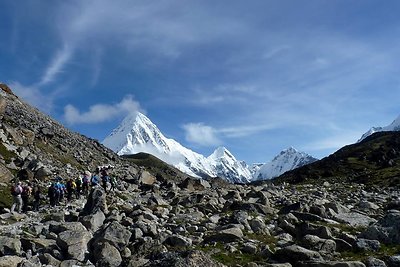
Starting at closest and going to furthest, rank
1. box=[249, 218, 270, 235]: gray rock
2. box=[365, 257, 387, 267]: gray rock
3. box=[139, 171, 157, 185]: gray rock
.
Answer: box=[365, 257, 387, 267]: gray rock
box=[249, 218, 270, 235]: gray rock
box=[139, 171, 157, 185]: gray rock

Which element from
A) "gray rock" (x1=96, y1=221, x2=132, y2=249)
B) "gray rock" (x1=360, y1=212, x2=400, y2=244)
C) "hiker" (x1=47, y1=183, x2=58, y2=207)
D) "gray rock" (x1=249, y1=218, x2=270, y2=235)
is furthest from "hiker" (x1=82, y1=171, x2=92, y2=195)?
"gray rock" (x1=360, y1=212, x2=400, y2=244)

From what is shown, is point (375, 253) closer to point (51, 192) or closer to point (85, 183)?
point (51, 192)

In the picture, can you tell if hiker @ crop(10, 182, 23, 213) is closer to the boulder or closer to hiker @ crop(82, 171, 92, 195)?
A: the boulder

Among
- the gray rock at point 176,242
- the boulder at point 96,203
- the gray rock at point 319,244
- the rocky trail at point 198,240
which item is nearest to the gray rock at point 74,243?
the rocky trail at point 198,240

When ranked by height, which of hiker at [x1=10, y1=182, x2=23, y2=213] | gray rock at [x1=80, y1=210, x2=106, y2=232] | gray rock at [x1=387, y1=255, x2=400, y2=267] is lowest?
gray rock at [x1=387, y1=255, x2=400, y2=267]

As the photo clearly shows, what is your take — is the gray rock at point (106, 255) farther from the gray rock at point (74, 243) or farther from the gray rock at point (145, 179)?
the gray rock at point (145, 179)

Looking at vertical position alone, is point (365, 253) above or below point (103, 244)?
below

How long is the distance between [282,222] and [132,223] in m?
9.22

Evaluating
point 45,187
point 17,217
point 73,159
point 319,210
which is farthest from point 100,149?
point 319,210

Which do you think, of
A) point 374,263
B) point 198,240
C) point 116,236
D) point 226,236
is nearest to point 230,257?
point 226,236

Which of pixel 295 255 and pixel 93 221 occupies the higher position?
pixel 93 221

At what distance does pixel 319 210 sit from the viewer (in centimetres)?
3234

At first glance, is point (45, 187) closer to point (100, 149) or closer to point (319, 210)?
point (319, 210)

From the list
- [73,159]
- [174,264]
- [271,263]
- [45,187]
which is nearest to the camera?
[174,264]
